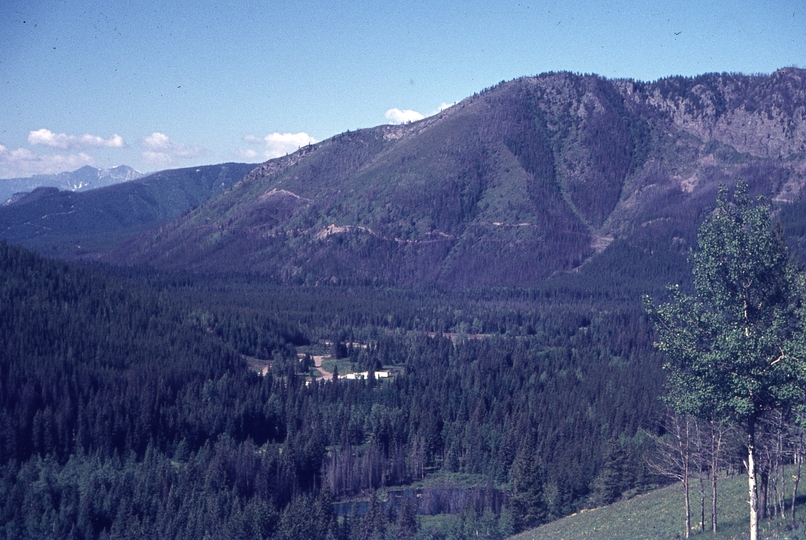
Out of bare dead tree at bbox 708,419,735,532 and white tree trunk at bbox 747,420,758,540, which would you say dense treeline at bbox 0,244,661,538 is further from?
white tree trunk at bbox 747,420,758,540

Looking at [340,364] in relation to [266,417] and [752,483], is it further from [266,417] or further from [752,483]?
[752,483]

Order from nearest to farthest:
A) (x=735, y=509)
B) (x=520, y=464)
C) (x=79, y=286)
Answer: (x=735, y=509) < (x=520, y=464) < (x=79, y=286)

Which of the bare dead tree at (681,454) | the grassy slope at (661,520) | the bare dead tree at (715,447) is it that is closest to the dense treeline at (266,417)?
the grassy slope at (661,520)

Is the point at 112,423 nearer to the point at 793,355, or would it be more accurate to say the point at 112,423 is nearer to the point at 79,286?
the point at 79,286

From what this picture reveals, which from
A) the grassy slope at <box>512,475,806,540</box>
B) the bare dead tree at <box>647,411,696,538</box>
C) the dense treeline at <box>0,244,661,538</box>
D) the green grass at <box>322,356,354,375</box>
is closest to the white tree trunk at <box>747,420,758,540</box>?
the grassy slope at <box>512,475,806,540</box>

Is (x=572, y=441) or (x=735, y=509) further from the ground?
(x=735, y=509)

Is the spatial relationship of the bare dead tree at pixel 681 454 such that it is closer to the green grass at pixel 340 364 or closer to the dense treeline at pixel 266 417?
the dense treeline at pixel 266 417

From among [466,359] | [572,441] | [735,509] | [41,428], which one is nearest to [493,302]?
[466,359]
